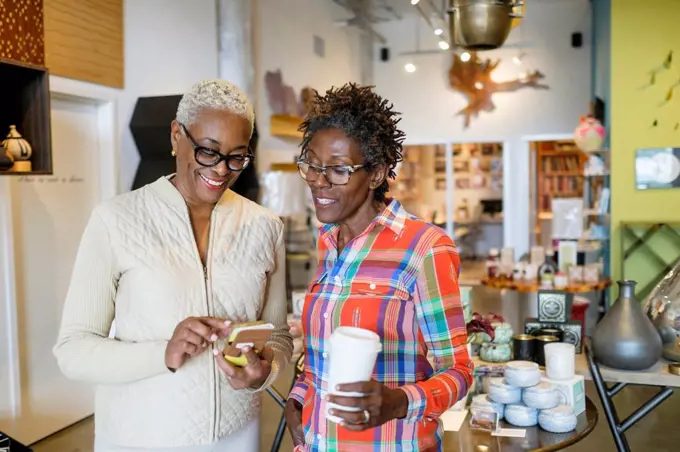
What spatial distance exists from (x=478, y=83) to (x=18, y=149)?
8436 mm

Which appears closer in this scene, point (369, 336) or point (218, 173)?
point (369, 336)

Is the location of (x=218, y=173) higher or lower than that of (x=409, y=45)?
lower

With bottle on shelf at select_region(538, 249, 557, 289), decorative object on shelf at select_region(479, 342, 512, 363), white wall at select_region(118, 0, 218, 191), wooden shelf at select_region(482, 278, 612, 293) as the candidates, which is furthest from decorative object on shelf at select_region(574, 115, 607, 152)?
decorative object on shelf at select_region(479, 342, 512, 363)

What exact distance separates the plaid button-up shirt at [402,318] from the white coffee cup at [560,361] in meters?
1.06

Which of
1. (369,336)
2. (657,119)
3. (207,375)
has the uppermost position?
(657,119)

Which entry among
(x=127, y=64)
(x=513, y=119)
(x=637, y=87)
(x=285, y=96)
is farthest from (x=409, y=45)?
(x=127, y=64)

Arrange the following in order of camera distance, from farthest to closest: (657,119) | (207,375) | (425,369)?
(657,119) < (207,375) < (425,369)

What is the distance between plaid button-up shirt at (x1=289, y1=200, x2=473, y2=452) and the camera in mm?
1544

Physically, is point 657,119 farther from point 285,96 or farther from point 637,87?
point 285,96

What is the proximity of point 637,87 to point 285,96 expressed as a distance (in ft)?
13.3

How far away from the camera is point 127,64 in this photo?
546cm

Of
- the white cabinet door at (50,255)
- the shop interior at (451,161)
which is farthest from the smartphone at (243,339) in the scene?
the white cabinet door at (50,255)

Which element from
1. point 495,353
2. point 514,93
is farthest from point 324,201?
point 514,93

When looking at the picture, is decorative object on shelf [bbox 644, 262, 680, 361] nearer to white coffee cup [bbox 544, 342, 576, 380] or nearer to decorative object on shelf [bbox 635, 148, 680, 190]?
white coffee cup [bbox 544, 342, 576, 380]
